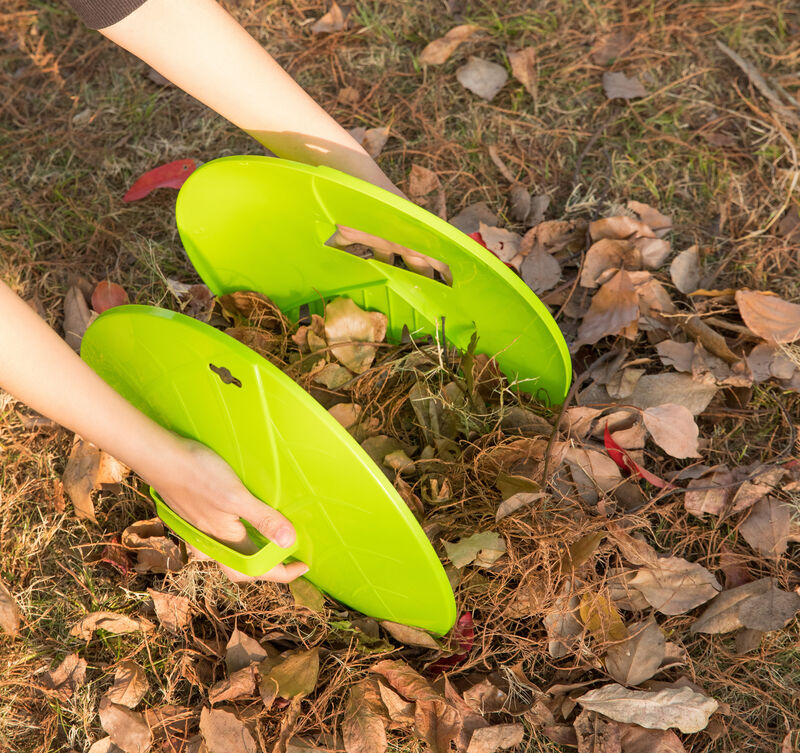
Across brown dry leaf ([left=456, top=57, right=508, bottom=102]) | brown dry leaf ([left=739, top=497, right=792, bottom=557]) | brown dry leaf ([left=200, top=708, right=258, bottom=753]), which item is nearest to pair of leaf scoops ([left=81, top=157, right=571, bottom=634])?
brown dry leaf ([left=200, top=708, right=258, bottom=753])

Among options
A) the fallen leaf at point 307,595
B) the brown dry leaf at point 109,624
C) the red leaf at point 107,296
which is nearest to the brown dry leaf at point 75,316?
the red leaf at point 107,296

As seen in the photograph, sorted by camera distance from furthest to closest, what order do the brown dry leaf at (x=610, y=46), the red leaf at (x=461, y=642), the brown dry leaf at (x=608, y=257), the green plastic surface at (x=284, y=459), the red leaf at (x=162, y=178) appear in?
the brown dry leaf at (x=610, y=46), the red leaf at (x=162, y=178), the brown dry leaf at (x=608, y=257), the red leaf at (x=461, y=642), the green plastic surface at (x=284, y=459)

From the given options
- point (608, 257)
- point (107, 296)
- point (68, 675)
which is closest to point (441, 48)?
point (608, 257)

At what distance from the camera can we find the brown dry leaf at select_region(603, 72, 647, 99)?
5.09 ft

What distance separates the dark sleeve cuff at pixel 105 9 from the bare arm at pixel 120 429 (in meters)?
0.37

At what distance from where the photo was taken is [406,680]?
1.03 metres

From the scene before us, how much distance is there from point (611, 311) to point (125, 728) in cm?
97

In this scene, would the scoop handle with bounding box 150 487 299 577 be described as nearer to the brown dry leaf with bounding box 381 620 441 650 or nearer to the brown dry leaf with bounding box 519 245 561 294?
the brown dry leaf with bounding box 381 620 441 650

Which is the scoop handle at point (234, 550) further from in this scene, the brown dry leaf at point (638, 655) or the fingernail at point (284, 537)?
the brown dry leaf at point (638, 655)

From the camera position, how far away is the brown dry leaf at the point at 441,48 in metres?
1.62

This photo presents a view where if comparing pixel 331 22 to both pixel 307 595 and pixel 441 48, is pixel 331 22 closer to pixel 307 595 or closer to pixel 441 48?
pixel 441 48

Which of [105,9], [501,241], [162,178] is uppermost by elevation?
[105,9]

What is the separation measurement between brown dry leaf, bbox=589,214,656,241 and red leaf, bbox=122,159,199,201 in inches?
31.6

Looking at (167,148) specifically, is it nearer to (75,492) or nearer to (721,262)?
(75,492)
